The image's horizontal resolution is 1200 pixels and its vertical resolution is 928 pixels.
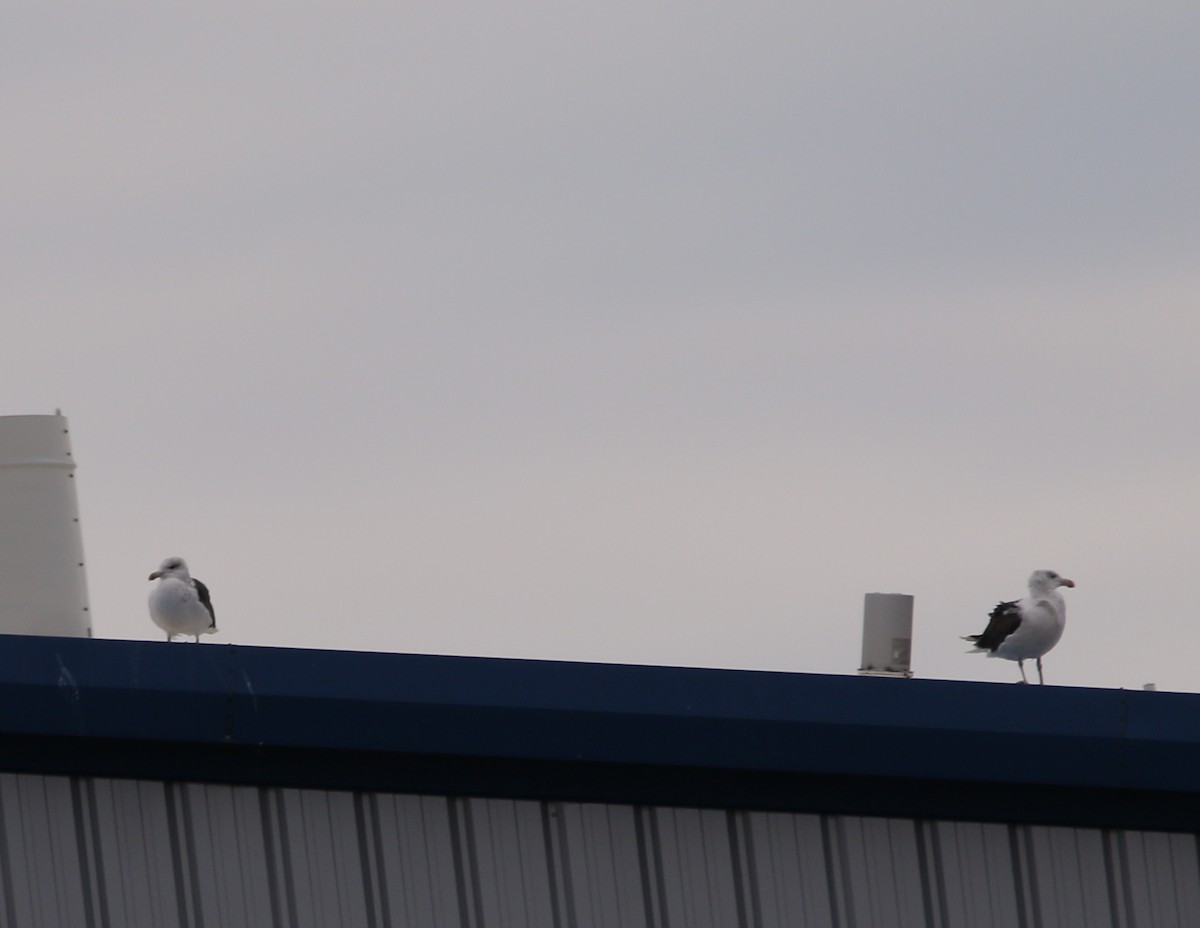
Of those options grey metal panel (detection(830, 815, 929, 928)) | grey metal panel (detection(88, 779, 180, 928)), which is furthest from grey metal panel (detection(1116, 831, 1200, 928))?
grey metal panel (detection(88, 779, 180, 928))

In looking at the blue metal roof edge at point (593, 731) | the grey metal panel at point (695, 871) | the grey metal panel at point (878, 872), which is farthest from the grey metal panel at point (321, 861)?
the grey metal panel at point (878, 872)

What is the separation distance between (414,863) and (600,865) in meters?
0.76

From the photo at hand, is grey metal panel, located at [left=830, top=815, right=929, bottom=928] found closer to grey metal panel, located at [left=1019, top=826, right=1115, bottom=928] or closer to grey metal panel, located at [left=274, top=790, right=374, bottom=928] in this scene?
grey metal panel, located at [left=1019, top=826, right=1115, bottom=928]

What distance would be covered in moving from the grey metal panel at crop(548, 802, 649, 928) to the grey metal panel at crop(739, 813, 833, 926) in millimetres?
469

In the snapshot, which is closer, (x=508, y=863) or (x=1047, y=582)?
(x=508, y=863)

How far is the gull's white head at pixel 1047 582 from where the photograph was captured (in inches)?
536

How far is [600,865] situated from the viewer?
7059mm

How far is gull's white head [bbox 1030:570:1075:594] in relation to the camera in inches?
536

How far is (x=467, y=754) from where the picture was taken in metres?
6.97

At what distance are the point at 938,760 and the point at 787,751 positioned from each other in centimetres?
64

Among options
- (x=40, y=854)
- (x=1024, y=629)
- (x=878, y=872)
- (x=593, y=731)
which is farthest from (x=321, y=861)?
(x=1024, y=629)

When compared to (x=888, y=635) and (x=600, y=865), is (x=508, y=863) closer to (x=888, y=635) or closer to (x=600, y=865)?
(x=600, y=865)

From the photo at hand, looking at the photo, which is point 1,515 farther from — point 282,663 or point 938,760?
point 938,760

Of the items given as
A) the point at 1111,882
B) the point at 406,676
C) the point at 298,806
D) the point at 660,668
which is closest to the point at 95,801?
the point at 298,806
